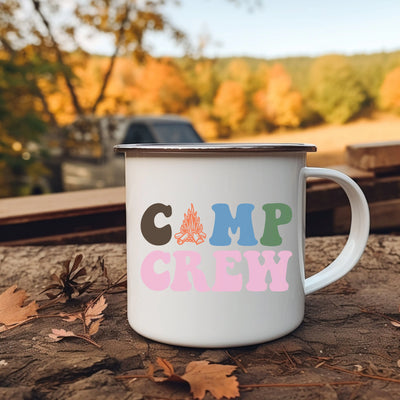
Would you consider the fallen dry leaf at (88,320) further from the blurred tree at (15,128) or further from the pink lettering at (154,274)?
the blurred tree at (15,128)

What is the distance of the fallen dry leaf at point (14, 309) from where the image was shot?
1.12 m

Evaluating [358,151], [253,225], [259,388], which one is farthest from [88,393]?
[358,151]

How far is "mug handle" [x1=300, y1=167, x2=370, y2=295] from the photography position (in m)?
1.00

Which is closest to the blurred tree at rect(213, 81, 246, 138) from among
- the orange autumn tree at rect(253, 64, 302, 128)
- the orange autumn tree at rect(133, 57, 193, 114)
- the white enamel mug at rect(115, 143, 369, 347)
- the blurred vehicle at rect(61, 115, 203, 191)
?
the orange autumn tree at rect(253, 64, 302, 128)

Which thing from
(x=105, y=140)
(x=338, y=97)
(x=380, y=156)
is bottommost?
(x=380, y=156)

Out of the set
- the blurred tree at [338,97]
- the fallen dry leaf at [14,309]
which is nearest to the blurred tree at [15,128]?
the fallen dry leaf at [14,309]

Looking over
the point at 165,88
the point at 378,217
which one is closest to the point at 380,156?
the point at 378,217

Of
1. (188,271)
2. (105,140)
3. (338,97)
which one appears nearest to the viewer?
(188,271)

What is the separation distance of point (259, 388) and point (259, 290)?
0.19 metres

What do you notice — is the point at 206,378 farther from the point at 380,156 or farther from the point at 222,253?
the point at 380,156

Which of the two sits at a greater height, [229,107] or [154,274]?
[229,107]

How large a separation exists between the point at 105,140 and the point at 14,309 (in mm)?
5740

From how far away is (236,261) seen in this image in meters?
0.92

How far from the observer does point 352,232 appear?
1061mm
